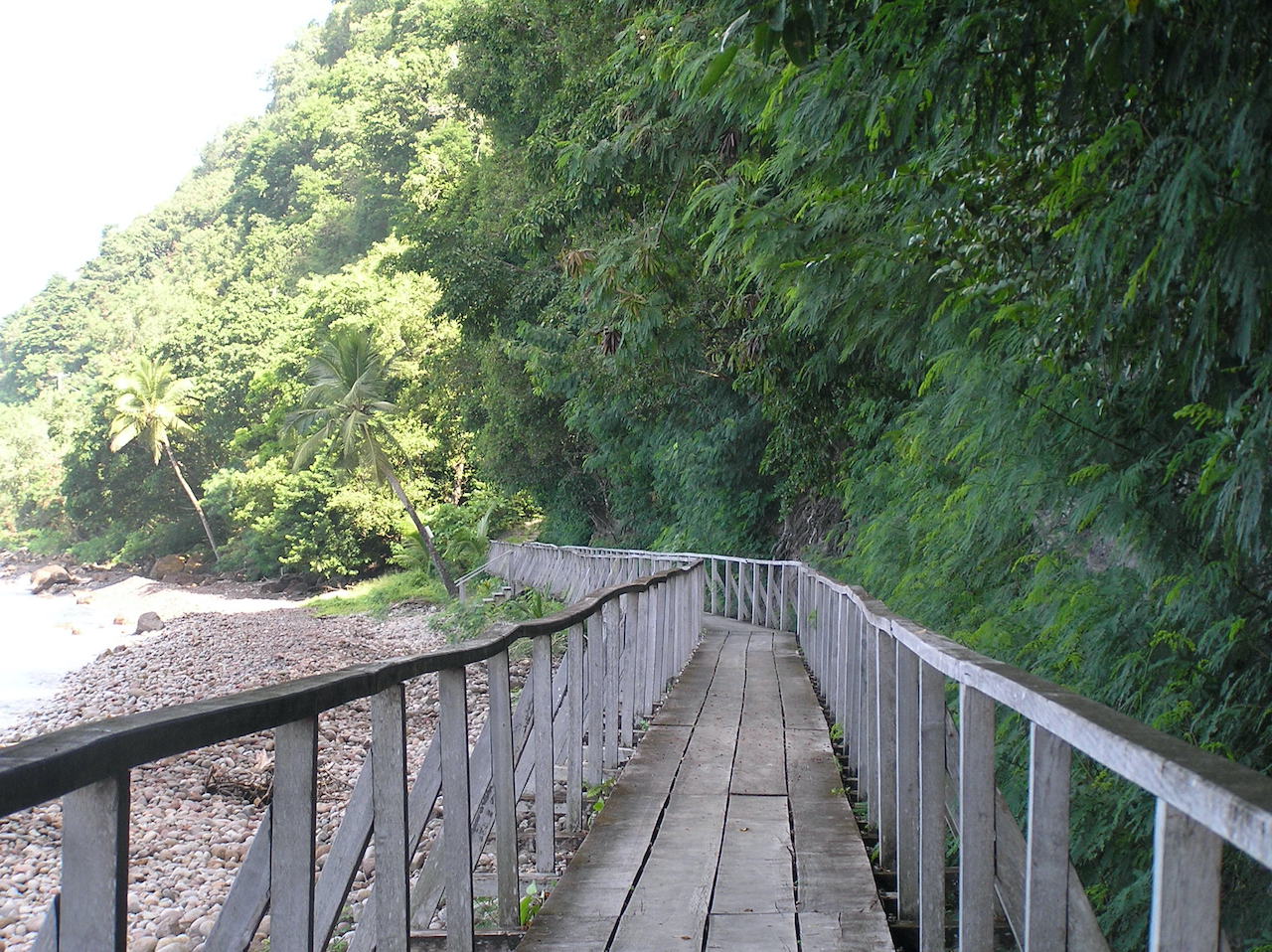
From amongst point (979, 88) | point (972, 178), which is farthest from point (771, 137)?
point (979, 88)

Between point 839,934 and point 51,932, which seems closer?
point 51,932

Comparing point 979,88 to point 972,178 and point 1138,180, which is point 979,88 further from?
point 972,178

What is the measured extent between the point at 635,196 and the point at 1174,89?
9763mm

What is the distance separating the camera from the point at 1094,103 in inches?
135

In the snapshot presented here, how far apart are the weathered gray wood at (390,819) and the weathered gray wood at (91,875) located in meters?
1.00

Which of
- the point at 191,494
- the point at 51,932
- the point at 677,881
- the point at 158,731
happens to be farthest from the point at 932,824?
the point at 191,494

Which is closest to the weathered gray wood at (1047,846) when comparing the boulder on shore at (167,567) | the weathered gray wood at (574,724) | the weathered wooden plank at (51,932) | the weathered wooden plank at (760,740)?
the weathered wooden plank at (51,932)

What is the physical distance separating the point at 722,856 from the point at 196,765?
9707 mm

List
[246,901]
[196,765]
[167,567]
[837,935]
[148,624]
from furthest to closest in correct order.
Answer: [167,567] < [148,624] < [196,765] < [837,935] < [246,901]

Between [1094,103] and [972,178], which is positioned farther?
[972,178]

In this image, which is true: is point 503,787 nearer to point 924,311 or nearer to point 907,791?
point 907,791

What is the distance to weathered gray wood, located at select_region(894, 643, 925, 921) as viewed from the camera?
11.7 ft

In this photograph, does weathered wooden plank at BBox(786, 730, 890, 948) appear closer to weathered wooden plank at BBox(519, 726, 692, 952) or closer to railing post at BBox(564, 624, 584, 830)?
weathered wooden plank at BBox(519, 726, 692, 952)

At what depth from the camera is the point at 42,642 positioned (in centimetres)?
3425
